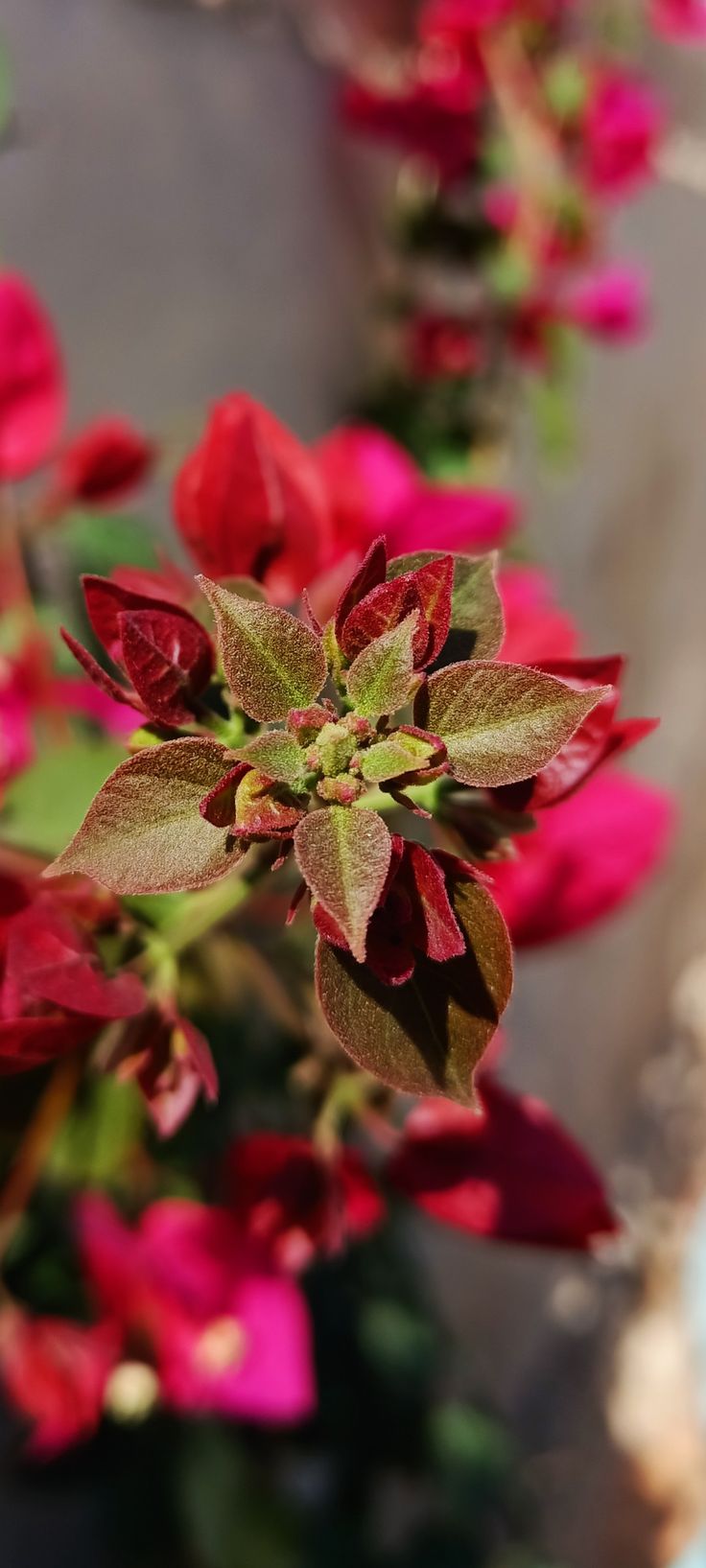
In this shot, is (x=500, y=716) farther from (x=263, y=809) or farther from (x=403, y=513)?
(x=403, y=513)

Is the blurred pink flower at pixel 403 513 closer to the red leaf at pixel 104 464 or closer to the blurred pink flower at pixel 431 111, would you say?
the red leaf at pixel 104 464

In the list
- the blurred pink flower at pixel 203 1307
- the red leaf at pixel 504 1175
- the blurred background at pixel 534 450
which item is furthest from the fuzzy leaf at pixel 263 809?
the blurred background at pixel 534 450

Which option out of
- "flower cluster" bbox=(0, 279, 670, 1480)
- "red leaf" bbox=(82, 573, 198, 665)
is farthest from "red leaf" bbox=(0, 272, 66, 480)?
"red leaf" bbox=(82, 573, 198, 665)

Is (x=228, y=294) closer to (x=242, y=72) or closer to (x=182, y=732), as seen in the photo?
(x=242, y=72)

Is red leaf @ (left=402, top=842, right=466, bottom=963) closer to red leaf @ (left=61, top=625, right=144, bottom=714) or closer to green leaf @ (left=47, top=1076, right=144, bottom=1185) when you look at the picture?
red leaf @ (left=61, top=625, right=144, bottom=714)

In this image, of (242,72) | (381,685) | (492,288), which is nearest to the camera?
(381,685)

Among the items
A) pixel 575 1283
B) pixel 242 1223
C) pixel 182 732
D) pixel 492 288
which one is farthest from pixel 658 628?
pixel 182 732
